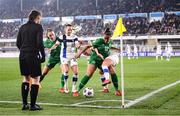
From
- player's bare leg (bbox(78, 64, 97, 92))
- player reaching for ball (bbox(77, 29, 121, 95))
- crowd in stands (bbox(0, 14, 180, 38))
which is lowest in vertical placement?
crowd in stands (bbox(0, 14, 180, 38))

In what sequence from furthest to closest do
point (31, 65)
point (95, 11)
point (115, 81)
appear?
1. point (95, 11)
2. point (115, 81)
3. point (31, 65)

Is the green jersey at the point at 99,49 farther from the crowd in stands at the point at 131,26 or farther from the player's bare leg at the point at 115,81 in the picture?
the crowd in stands at the point at 131,26

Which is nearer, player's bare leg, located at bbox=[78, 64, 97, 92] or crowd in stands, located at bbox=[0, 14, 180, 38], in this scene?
player's bare leg, located at bbox=[78, 64, 97, 92]

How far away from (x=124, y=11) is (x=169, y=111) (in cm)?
5855

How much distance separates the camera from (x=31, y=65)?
9.52 m

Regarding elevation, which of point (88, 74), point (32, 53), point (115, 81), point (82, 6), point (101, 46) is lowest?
point (115, 81)

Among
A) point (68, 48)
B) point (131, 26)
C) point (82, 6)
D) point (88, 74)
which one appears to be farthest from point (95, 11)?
point (88, 74)

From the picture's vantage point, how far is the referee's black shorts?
952 centimetres

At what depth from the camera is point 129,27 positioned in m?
64.1

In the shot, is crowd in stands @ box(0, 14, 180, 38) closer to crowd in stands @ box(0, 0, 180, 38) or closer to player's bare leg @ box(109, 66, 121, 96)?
crowd in stands @ box(0, 0, 180, 38)

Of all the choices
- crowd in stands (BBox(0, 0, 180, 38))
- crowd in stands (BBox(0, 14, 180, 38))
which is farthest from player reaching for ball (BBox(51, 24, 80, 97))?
crowd in stands (BBox(0, 0, 180, 38))

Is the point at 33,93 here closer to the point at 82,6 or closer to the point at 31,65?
the point at 31,65

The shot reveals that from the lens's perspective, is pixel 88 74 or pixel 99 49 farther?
pixel 99 49

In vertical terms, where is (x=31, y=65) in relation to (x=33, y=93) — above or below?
above
